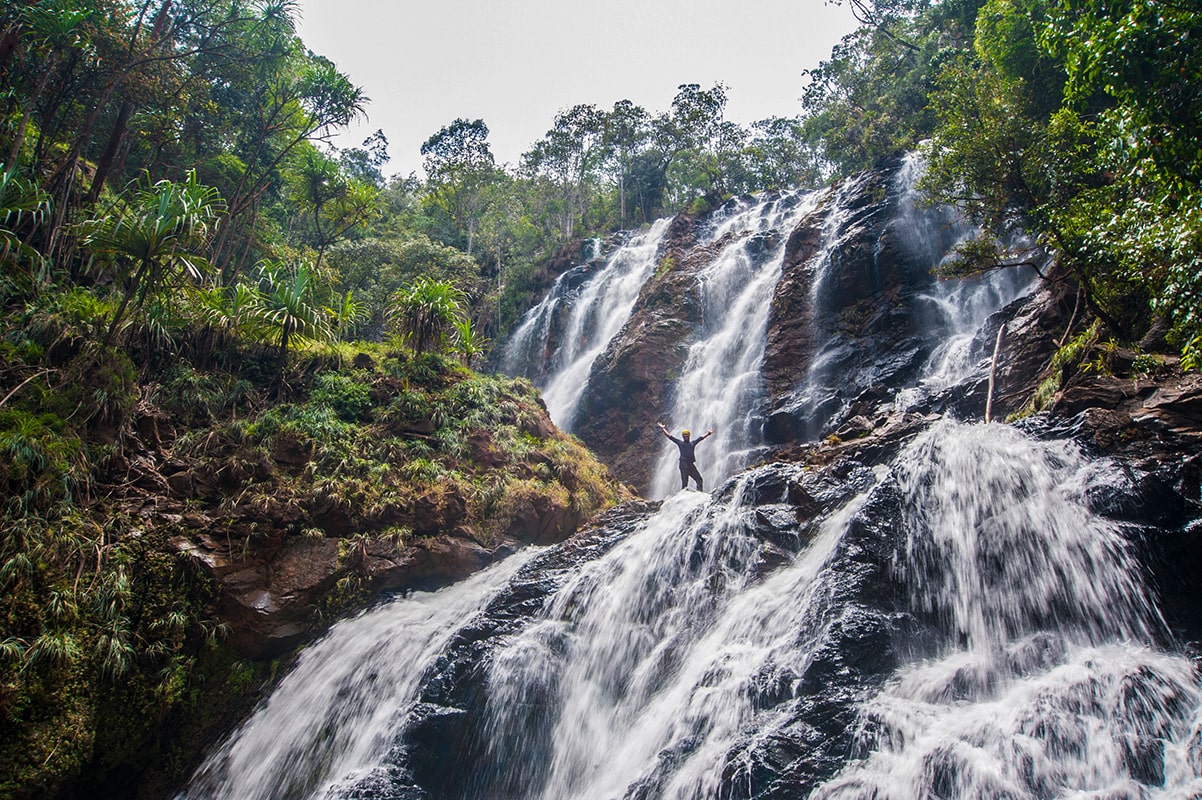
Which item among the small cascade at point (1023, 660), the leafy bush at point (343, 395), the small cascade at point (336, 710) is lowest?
the small cascade at point (336, 710)

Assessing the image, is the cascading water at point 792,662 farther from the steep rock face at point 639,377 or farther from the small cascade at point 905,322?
the steep rock face at point 639,377

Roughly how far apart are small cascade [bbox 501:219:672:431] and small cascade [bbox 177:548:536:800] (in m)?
12.5

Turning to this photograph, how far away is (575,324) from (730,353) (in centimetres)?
860

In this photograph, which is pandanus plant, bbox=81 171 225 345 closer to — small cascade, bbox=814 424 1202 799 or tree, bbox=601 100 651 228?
small cascade, bbox=814 424 1202 799

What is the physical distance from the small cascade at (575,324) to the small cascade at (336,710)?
41.1ft

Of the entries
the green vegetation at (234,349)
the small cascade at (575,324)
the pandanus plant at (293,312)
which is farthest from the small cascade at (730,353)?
the pandanus plant at (293,312)

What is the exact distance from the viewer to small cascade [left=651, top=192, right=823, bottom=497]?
648 inches

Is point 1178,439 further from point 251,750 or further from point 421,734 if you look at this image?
point 251,750

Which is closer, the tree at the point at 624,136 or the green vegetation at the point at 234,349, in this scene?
the green vegetation at the point at 234,349

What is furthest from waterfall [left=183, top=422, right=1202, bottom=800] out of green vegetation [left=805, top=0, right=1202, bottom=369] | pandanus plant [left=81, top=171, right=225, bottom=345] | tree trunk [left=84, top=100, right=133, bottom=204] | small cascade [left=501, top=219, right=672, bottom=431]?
small cascade [left=501, top=219, right=672, bottom=431]

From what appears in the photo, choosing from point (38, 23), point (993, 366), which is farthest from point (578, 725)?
point (38, 23)

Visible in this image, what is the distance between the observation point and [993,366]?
953cm

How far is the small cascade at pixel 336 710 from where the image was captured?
708 cm

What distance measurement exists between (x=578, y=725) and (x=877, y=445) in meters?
5.35
